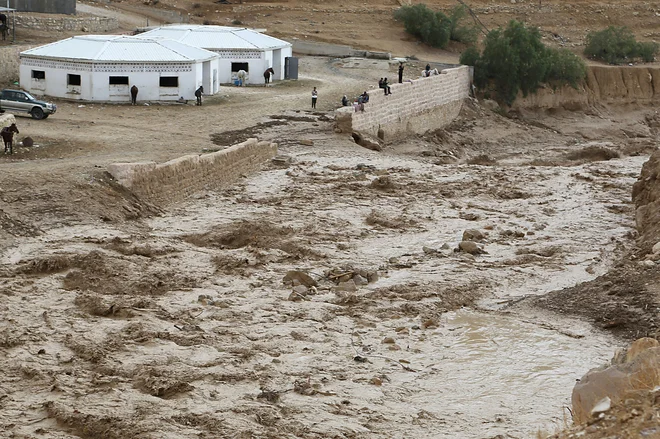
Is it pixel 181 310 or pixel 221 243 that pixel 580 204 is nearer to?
pixel 221 243

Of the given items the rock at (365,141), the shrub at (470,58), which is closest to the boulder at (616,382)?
the rock at (365,141)

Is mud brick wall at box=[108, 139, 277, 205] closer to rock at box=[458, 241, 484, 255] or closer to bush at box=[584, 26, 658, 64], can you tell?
rock at box=[458, 241, 484, 255]

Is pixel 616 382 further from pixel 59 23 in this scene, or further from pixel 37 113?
pixel 59 23

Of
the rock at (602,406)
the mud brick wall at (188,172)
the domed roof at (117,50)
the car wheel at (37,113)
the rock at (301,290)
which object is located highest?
the domed roof at (117,50)

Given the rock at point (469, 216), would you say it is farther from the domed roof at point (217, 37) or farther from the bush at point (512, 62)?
the bush at point (512, 62)

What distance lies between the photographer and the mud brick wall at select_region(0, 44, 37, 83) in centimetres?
3434

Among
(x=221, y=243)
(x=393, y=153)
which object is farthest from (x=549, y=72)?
(x=221, y=243)

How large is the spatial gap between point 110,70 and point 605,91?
22.3 meters

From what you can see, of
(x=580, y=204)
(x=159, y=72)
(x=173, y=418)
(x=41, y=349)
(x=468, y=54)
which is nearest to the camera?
(x=173, y=418)

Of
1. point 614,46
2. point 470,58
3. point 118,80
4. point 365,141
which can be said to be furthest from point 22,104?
point 614,46

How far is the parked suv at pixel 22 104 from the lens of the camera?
2783 centimetres

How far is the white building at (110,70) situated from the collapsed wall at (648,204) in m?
14.8

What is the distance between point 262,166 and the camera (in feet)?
84.7

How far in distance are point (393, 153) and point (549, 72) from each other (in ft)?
44.0
